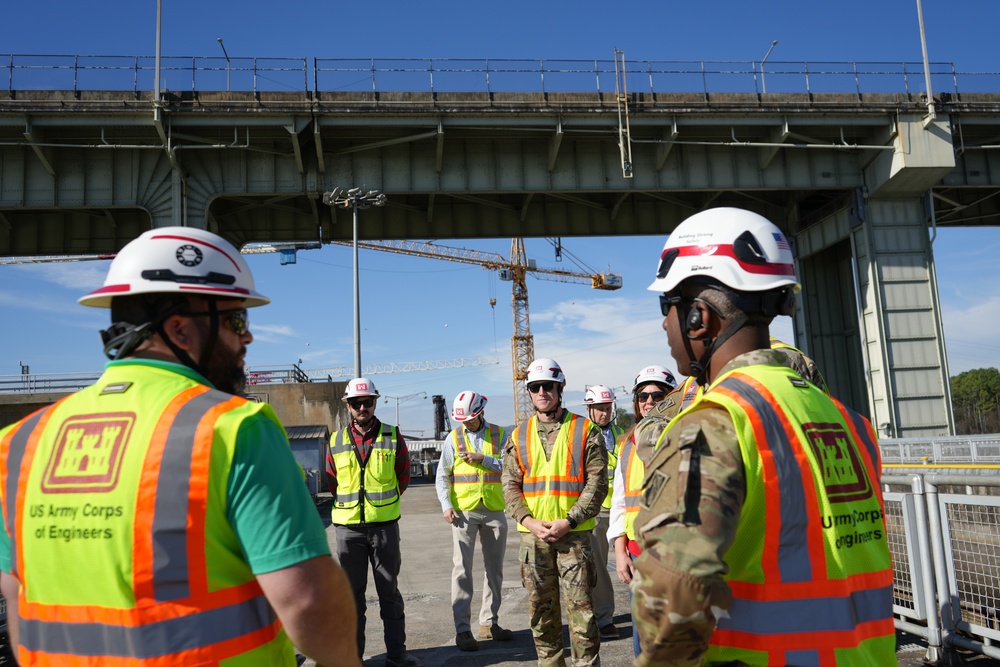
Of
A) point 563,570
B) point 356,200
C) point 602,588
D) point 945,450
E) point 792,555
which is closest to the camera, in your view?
point 792,555

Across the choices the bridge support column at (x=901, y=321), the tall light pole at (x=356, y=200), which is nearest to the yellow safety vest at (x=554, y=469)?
the tall light pole at (x=356, y=200)

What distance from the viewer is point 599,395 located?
8.91 meters

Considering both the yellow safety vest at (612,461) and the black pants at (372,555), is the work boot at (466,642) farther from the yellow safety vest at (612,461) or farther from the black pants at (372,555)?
the yellow safety vest at (612,461)

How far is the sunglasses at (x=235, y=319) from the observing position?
2.22 m

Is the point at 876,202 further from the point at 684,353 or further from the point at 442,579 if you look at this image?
the point at 684,353

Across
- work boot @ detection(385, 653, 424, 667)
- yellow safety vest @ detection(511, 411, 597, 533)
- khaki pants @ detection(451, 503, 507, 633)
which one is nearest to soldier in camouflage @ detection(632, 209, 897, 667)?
yellow safety vest @ detection(511, 411, 597, 533)

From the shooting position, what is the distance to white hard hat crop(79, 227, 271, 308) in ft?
7.02

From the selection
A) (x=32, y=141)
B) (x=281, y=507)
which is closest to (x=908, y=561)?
(x=281, y=507)

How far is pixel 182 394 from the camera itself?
6.49ft

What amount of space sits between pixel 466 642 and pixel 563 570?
1.73m

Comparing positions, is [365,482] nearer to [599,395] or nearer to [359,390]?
[359,390]

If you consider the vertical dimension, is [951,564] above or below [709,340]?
below

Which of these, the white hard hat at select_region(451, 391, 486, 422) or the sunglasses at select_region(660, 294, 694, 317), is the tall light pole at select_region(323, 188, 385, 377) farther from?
the sunglasses at select_region(660, 294, 694, 317)

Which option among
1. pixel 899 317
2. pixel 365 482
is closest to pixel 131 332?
pixel 365 482
